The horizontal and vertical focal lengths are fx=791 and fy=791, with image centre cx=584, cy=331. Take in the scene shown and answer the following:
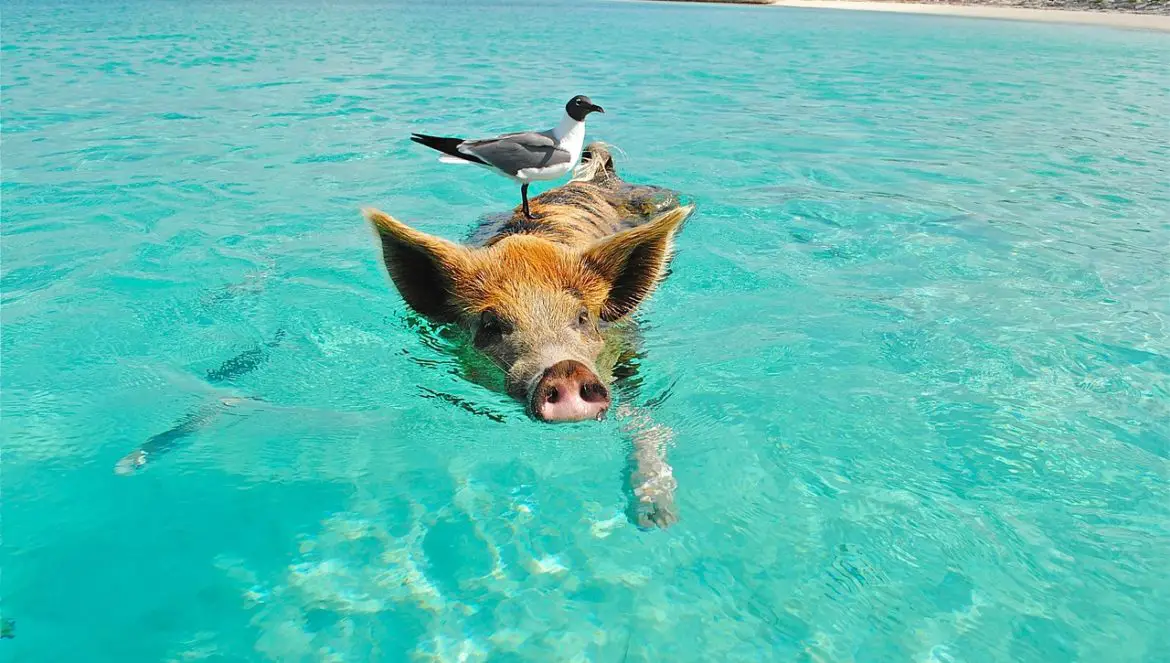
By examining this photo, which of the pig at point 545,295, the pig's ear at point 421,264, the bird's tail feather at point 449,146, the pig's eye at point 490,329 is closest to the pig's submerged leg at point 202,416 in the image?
the pig's ear at point 421,264

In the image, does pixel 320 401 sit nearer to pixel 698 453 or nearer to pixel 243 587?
pixel 243 587

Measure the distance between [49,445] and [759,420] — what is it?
13.9ft

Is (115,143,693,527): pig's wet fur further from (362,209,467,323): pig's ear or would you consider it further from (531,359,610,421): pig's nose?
(531,359,610,421): pig's nose

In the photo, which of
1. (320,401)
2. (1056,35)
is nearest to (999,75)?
(1056,35)

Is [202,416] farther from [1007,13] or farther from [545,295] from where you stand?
[1007,13]

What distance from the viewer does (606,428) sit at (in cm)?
474

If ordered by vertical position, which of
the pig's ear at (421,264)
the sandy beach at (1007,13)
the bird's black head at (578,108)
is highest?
the sandy beach at (1007,13)

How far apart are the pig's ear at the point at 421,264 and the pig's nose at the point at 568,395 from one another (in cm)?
139

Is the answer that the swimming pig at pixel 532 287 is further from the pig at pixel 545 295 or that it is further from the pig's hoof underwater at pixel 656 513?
the pig's hoof underwater at pixel 656 513

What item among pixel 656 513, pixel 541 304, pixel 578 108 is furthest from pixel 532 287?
pixel 578 108

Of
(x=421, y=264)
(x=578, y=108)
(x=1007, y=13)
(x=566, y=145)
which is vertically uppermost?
(x=1007, y=13)

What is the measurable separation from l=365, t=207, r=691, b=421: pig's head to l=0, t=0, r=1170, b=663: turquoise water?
0.38 m

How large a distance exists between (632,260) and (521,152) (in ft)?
6.31

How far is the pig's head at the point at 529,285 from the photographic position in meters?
4.38
